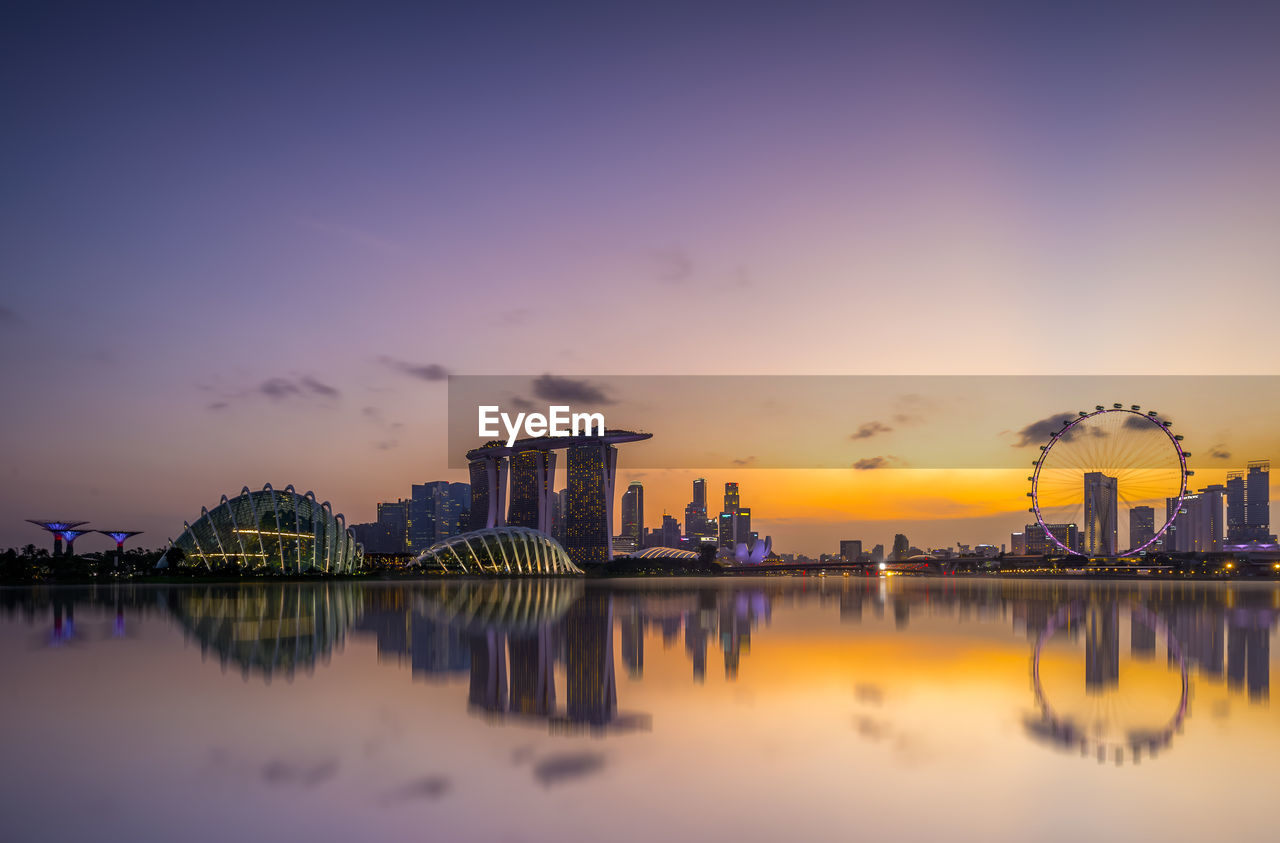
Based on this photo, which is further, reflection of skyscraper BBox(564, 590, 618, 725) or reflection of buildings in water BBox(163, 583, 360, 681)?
reflection of buildings in water BBox(163, 583, 360, 681)

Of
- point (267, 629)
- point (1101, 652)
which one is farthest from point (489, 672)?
point (1101, 652)

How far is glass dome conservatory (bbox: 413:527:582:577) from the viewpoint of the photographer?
128m

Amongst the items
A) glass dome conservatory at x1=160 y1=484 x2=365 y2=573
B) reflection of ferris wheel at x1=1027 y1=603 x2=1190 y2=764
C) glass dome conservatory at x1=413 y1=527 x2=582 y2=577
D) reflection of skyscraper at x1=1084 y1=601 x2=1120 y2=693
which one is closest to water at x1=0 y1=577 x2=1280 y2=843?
reflection of ferris wheel at x1=1027 y1=603 x2=1190 y2=764

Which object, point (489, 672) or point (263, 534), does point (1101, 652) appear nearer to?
point (489, 672)

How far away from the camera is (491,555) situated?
128 meters

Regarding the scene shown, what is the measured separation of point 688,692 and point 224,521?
99188mm

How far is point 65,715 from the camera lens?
16.3 m

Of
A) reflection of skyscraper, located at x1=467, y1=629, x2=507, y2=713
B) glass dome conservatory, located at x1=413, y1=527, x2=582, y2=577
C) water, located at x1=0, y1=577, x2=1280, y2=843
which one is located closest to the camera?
water, located at x1=0, y1=577, x2=1280, y2=843

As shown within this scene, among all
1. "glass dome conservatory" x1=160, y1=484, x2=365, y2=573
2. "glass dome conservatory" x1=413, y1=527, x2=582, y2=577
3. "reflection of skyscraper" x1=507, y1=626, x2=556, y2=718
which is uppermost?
"reflection of skyscraper" x1=507, y1=626, x2=556, y2=718

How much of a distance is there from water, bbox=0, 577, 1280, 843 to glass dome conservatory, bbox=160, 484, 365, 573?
257ft

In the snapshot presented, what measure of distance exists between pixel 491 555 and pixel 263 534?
3463 cm

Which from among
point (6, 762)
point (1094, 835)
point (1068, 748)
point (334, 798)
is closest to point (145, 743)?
point (6, 762)

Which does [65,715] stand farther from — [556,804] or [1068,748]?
[1068,748]

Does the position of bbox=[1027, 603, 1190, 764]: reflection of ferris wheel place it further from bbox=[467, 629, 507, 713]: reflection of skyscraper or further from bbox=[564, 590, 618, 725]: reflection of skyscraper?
bbox=[467, 629, 507, 713]: reflection of skyscraper
